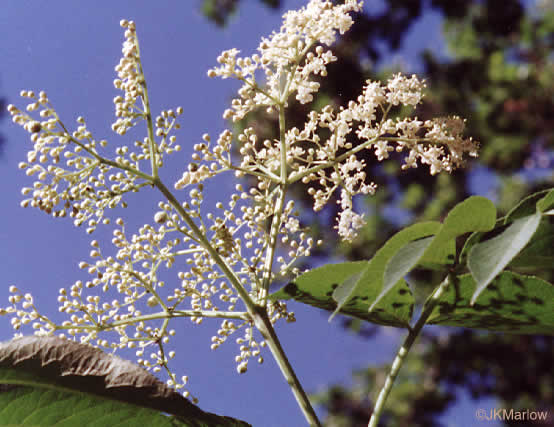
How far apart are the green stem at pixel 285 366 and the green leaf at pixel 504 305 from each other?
0.22 metres

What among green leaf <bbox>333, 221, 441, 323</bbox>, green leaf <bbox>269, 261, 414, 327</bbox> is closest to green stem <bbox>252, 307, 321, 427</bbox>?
green leaf <bbox>269, 261, 414, 327</bbox>

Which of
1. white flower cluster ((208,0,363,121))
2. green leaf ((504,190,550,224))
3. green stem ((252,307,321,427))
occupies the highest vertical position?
white flower cluster ((208,0,363,121))

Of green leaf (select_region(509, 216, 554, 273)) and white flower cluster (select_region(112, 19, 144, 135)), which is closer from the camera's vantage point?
green leaf (select_region(509, 216, 554, 273))

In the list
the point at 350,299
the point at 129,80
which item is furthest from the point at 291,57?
the point at 350,299

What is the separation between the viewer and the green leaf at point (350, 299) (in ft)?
2.34

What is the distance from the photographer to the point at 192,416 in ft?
2.34

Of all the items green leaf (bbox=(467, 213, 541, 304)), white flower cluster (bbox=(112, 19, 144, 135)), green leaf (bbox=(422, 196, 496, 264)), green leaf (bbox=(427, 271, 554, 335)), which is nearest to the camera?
green leaf (bbox=(467, 213, 541, 304))

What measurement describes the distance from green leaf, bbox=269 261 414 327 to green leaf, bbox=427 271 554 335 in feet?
0.16

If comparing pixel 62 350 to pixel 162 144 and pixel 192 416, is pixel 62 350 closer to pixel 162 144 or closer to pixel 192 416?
pixel 192 416

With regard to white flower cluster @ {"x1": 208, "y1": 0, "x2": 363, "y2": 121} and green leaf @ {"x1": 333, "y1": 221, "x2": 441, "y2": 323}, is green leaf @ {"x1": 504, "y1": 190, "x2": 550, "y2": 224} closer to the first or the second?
green leaf @ {"x1": 333, "y1": 221, "x2": 441, "y2": 323}

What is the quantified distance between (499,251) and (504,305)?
0.26 m

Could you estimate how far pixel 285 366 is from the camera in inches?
29.6

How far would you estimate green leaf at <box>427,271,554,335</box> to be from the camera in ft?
2.29

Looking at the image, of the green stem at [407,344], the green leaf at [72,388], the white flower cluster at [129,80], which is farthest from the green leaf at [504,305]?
the white flower cluster at [129,80]
